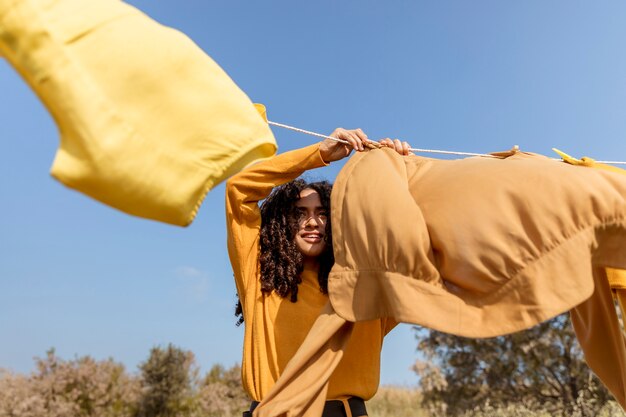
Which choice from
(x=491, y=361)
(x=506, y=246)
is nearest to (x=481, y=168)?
(x=506, y=246)

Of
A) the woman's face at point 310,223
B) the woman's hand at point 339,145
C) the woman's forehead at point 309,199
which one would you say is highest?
the woman's hand at point 339,145

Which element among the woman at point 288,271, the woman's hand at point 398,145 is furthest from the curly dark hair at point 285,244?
the woman's hand at point 398,145

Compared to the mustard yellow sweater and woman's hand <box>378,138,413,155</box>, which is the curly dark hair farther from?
woman's hand <box>378,138,413,155</box>

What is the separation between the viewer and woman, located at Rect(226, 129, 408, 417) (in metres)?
2.11

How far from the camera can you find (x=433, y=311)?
5.36 feet

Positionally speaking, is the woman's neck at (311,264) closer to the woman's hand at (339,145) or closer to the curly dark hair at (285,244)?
the curly dark hair at (285,244)

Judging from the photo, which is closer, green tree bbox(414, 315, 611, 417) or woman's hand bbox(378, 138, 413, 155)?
woman's hand bbox(378, 138, 413, 155)

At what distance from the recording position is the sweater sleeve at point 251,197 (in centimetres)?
218

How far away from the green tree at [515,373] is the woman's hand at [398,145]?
18.1ft

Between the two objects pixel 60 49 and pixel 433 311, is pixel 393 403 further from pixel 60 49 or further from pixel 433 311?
pixel 60 49

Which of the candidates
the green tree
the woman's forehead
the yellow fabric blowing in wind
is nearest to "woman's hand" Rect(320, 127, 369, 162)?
the woman's forehead

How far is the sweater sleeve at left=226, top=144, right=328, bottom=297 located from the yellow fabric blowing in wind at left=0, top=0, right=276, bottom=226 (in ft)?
2.10

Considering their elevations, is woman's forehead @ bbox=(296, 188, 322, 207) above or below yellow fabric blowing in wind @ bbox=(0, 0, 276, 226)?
above

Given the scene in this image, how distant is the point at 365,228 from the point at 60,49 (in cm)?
92
